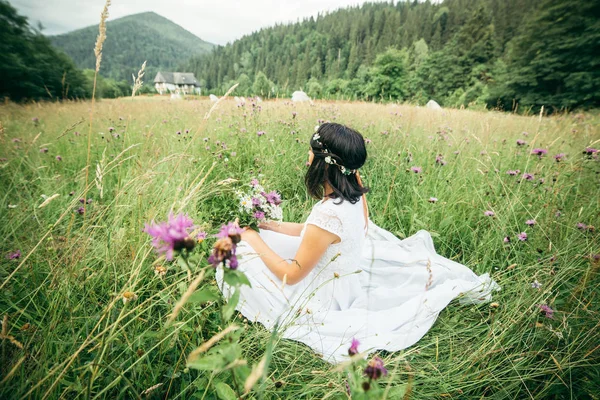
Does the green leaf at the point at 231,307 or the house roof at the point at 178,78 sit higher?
the house roof at the point at 178,78

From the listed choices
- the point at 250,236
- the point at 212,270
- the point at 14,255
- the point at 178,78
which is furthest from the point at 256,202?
the point at 178,78

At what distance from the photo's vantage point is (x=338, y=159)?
1.71m

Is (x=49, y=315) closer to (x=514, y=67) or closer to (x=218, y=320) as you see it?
(x=218, y=320)

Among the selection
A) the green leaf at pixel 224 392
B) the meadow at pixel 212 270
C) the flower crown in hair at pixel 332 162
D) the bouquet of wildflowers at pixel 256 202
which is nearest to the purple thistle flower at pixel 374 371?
the meadow at pixel 212 270

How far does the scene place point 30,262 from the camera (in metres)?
1.34

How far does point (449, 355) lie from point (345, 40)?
71469 millimetres

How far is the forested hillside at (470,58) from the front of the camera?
1504 centimetres

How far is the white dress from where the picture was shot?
1594mm

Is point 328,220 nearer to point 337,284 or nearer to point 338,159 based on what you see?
point 338,159

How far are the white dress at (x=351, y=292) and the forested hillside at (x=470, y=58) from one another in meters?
3.84

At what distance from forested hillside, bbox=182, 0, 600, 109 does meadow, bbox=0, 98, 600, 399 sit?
259 centimetres

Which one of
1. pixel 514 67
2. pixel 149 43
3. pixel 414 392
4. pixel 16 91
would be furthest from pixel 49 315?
pixel 149 43

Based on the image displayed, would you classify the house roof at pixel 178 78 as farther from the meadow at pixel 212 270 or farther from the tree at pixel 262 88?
the meadow at pixel 212 270

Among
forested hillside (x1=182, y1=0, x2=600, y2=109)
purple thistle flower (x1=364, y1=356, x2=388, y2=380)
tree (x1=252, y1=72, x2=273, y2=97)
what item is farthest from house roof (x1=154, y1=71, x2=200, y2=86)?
purple thistle flower (x1=364, y1=356, x2=388, y2=380)
